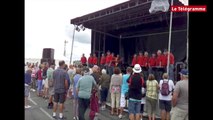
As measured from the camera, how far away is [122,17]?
15.3m

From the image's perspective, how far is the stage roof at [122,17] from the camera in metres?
13.2

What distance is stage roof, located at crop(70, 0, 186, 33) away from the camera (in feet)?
43.2

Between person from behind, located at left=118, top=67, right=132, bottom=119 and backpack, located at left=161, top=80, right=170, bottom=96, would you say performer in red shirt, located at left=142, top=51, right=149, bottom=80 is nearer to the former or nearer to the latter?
person from behind, located at left=118, top=67, right=132, bottom=119

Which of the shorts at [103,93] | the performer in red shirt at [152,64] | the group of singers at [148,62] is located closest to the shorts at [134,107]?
the shorts at [103,93]

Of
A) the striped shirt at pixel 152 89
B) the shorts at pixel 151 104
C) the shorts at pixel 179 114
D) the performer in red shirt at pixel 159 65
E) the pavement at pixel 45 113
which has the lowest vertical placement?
the pavement at pixel 45 113

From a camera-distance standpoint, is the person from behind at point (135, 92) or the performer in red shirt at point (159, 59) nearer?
the person from behind at point (135, 92)

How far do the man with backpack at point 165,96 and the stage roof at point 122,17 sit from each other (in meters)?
5.23

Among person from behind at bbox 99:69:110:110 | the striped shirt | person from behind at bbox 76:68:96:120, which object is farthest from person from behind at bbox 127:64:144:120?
person from behind at bbox 99:69:110:110

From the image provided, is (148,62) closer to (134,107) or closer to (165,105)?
(165,105)

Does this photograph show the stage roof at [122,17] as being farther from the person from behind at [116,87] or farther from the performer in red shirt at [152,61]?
the person from behind at [116,87]

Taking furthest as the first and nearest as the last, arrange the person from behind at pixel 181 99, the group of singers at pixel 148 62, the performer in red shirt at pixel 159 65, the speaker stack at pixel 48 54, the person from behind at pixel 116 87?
the speaker stack at pixel 48 54, the performer in red shirt at pixel 159 65, the group of singers at pixel 148 62, the person from behind at pixel 116 87, the person from behind at pixel 181 99

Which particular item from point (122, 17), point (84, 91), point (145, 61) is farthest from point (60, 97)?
point (122, 17)
